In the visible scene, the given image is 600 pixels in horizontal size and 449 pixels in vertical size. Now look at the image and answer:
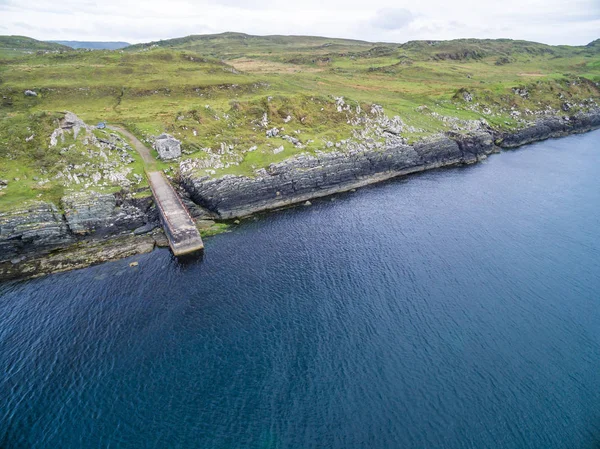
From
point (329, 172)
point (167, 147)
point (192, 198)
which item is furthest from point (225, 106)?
point (192, 198)

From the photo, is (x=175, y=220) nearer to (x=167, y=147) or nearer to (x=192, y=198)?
(x=192, y=198)

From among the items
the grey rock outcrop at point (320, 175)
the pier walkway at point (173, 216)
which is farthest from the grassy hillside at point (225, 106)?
the pier walkway at point (173, 216)

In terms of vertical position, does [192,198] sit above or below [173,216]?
below

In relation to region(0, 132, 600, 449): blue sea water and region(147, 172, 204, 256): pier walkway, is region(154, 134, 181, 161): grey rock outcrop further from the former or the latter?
region(0, 132, 600, 449): blue sea water

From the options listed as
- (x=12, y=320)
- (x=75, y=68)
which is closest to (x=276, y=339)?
(x=12, y=320)

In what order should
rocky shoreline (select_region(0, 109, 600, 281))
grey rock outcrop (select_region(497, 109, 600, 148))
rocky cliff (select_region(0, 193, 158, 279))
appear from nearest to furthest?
rocky cliff (select_region(0, 193, 158, 279)) → rocky shoreline (select_region(0, 109, 600, 281)) → grey rock outcrop (select_region(497, 109, 600, 148))

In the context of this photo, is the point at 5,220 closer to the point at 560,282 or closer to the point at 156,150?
the point at 156,150

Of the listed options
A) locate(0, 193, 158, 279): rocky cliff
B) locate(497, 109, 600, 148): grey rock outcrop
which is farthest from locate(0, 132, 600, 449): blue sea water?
locate(497, 109, 600, 148): grey rock outcrop

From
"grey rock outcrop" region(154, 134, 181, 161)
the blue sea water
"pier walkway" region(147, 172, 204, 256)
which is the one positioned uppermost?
"grey rock outcrop" region(154, 134, 181, 161)

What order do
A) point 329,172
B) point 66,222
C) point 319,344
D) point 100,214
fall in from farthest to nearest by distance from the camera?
point 329,172 → point 100,214 → point 66,222 → point 319,344
